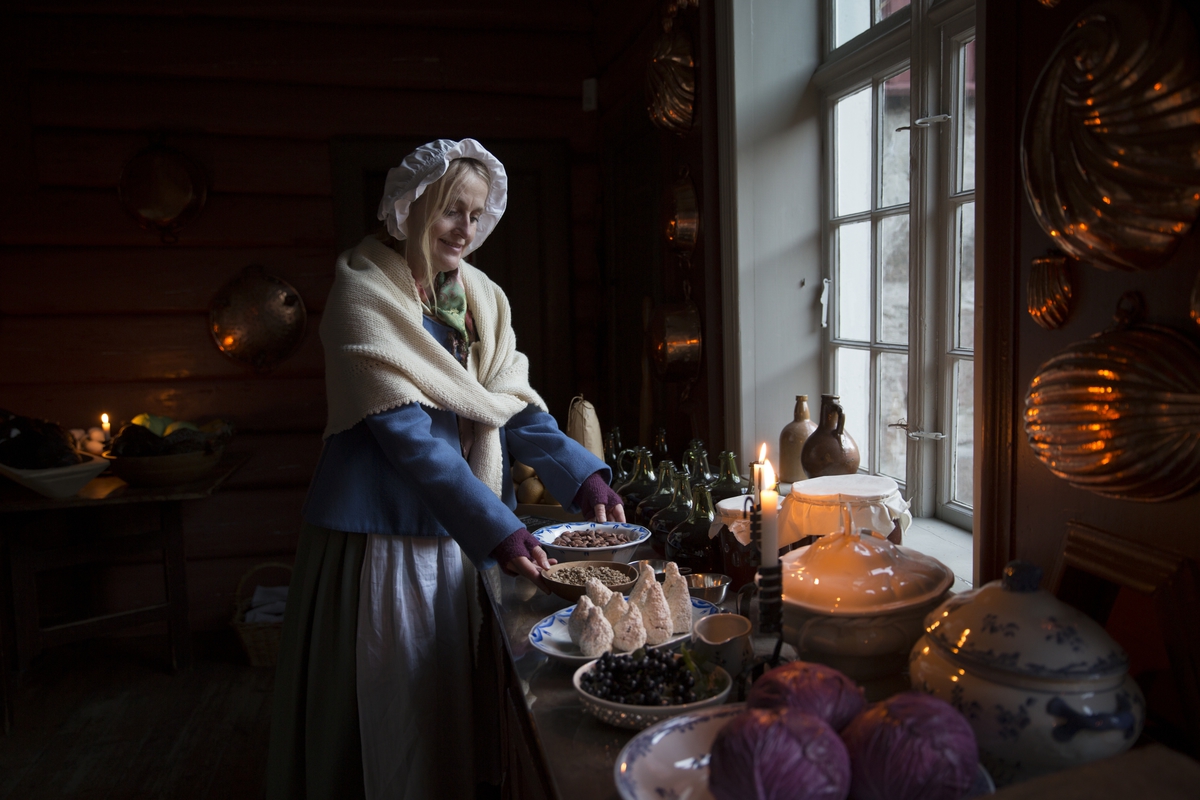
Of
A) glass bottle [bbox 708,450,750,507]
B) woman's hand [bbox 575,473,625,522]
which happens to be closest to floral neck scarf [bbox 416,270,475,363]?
woman's hand [bbox 575,473,625,522]

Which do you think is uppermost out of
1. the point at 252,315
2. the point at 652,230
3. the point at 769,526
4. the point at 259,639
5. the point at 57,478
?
the point at 652,230

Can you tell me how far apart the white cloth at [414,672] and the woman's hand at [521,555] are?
300 millimetres

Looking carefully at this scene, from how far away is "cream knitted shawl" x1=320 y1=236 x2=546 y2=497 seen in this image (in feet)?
5.67

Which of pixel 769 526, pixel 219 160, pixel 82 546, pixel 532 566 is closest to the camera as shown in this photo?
pixel 769 526

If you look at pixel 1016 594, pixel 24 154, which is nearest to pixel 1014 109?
pixel 1016 594

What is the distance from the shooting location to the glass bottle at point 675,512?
1.75 meters

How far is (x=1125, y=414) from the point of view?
890mm

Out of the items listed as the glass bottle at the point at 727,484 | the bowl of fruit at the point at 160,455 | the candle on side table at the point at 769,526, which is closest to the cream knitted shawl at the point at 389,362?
the glass bottle at the point at 727,484

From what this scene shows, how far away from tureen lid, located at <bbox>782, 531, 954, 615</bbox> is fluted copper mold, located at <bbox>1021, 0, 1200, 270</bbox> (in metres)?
0.44

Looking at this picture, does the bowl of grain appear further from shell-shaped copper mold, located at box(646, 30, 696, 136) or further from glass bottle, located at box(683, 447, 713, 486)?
shell-shaped copper mold, located at box(646, 30, 696, 136)

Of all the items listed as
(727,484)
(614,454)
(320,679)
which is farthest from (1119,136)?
(614,454)

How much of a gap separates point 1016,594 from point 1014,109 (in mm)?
626

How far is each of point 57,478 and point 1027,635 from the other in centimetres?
311

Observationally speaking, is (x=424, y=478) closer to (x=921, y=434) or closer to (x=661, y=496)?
(x=661, y=496)
